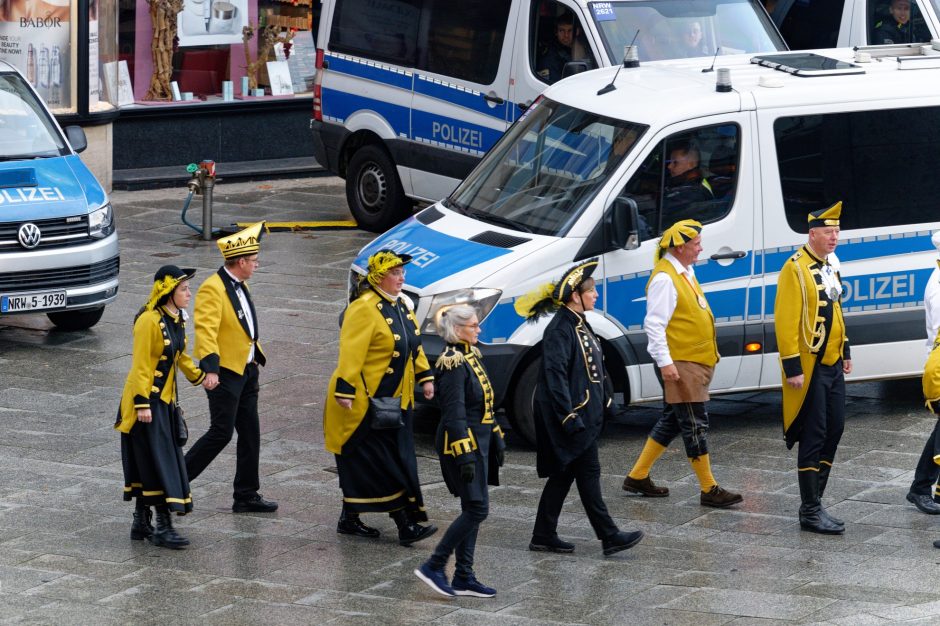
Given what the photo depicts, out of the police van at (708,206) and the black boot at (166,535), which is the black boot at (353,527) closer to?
the black boot at (166,535)

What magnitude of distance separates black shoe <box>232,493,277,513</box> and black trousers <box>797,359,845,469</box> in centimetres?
288

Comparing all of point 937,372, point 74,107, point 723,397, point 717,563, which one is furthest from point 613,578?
point 74,107

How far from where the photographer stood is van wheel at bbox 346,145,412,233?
1597 centimetres

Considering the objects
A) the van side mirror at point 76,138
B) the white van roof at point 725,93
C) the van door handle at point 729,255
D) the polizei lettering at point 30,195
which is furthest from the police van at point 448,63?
the polizei lettering at point 30,195

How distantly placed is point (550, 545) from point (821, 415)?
5.41ft

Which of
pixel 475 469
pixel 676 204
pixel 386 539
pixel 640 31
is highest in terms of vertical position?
pixel 640 31

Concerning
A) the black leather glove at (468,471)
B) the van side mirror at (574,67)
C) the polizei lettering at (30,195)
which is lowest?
the black leather glove at (468,471)

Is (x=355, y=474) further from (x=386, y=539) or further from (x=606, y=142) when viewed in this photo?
(x=606, y=142)

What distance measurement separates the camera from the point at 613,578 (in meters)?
8.07

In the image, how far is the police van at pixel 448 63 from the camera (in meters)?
13.7

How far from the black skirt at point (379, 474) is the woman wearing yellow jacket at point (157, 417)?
84 cm

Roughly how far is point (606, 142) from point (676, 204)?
595 mm

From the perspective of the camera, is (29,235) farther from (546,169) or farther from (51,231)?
(546,169)

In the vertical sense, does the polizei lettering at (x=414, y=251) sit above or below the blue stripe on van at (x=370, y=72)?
below
